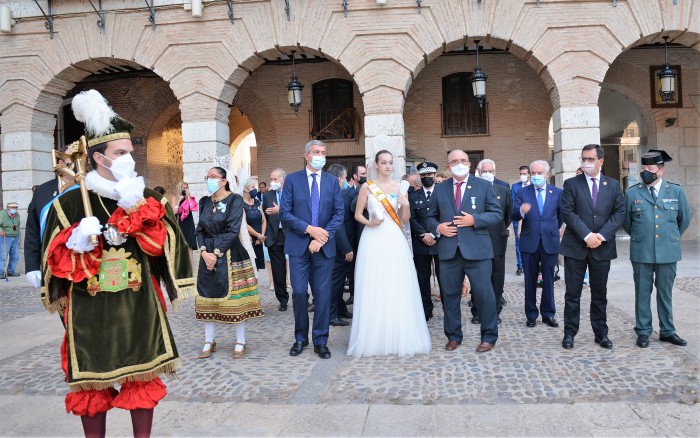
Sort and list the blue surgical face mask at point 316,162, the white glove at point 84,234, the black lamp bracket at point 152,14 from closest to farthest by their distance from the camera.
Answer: the white glove at point 84,234, the blue surgical face mask at point 316,162, the black lamp bracket at point 152,14

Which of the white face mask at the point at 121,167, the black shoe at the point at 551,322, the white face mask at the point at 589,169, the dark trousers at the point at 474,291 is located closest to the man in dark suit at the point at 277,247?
the dark trousers at the point at 474,291

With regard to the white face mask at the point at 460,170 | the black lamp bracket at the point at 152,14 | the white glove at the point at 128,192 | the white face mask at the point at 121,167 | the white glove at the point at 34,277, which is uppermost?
the black lamp bracket at the point at 152,14

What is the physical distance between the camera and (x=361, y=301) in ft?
16.9

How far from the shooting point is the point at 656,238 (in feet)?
17.0

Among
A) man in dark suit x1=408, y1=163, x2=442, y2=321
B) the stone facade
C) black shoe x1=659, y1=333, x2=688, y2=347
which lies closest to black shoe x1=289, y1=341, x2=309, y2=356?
man in dark suit x1=408, y1=163, x2=442, y2=321

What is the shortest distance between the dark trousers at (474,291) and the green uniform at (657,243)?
144 centimetres

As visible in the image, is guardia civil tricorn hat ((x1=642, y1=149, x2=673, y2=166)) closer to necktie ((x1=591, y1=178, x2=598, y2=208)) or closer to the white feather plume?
necktie ((x1=591, y1=178, x2=598, y2=208))

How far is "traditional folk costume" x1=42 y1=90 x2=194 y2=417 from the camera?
8.68 feet

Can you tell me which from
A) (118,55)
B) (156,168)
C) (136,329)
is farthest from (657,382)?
(156,168)

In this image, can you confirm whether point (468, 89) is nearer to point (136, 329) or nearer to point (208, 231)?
point (208, 231)

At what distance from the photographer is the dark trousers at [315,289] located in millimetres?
5246

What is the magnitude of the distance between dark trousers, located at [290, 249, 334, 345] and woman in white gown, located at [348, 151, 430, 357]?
0.97 ft

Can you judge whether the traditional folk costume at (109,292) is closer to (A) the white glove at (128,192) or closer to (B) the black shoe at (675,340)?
(A) the white glove at (128,192)

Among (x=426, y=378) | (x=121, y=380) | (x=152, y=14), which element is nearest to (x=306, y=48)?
(x=152, y=14)
